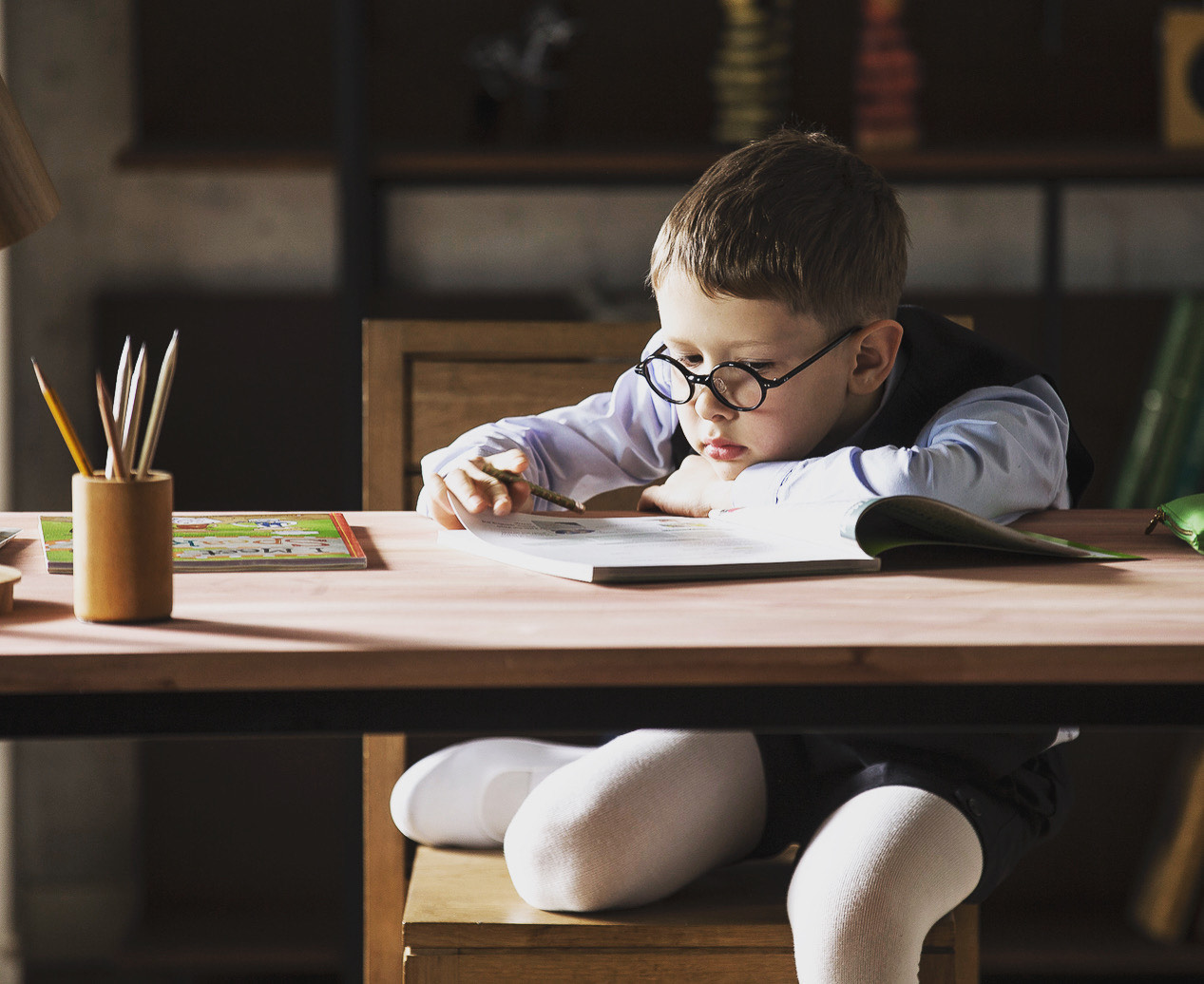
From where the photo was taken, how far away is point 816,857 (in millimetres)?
980

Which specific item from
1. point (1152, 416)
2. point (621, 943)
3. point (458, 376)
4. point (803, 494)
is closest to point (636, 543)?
point (803, 494)

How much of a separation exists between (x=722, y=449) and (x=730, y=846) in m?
0.34

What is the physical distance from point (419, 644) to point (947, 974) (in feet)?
2.03

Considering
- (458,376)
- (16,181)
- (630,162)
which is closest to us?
(16,181)

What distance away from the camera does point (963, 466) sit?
1.05 metres

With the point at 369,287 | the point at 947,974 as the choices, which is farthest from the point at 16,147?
the point at 369,287

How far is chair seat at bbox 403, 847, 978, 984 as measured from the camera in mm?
1011

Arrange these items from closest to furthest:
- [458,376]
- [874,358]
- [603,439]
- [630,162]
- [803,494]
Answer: [803,494], [874,358], [603,439], [458,376], [630,162]

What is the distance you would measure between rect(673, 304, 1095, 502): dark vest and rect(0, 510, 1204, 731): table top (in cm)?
40

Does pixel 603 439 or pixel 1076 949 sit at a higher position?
→ pixel 603 439

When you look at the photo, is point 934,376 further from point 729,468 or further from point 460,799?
point 460,799

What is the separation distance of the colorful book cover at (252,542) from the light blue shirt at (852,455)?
13 centimetres

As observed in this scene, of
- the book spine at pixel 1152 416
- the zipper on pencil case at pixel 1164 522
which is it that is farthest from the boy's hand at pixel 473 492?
the book spine at pixel 1152 416

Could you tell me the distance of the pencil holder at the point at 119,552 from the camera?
703 mm
